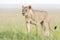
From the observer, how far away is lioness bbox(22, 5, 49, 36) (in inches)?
308

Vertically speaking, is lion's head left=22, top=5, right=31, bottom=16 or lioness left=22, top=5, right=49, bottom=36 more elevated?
lion's head left=22, top=5, right=31, bottom=16

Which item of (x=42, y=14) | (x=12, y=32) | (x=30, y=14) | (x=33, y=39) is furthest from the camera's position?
(x=42, y=14)

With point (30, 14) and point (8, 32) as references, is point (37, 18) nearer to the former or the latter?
point (30, 14)

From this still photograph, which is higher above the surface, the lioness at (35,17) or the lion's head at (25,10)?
the lion's head at (25,10)

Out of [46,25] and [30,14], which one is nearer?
[30,14]

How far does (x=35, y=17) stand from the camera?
817 centimetres

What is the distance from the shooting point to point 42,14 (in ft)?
28.6

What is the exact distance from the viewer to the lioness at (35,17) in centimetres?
781

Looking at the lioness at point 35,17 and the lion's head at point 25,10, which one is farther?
the lioness at point 35,17

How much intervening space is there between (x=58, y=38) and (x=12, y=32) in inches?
44.2

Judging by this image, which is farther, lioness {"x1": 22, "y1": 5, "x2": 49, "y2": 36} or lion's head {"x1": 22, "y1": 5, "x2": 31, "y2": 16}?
lioness {"x1": 22, "y1": 5, "x2": 49, "y2": 36}

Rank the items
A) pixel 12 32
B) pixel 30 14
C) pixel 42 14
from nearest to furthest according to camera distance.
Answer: pixel 12 32 < pixel 30 14 < pixel 42 14

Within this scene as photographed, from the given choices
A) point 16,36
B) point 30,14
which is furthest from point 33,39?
point 30,14

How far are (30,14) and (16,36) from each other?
137 centimetres
